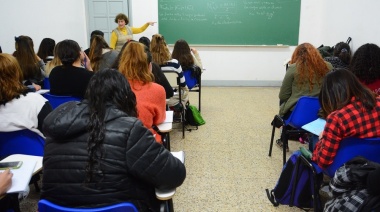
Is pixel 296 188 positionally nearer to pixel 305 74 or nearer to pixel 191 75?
pixel 305 74

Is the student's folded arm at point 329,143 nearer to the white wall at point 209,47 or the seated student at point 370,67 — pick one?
the seated student at point 370,67

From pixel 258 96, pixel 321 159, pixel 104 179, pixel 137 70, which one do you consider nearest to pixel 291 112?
pixel 321 159

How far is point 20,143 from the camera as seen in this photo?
1918 millimetres

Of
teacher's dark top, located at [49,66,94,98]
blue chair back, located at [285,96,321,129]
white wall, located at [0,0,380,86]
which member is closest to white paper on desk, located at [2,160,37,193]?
teacher's dark top, located at [49,66,94,98]

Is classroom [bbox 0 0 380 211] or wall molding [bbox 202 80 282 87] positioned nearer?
classroom [bbox 0 0 380 211]

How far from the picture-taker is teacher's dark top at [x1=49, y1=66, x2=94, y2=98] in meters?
2.79

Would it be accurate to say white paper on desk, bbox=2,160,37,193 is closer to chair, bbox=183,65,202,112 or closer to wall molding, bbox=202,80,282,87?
chair, bbox=183,65,202,112

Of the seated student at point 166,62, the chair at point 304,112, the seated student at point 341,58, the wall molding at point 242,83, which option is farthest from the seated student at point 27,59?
the wall molding at point 242,83

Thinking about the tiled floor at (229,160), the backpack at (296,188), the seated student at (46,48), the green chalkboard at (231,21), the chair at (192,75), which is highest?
the green chalkboard at (231,21)

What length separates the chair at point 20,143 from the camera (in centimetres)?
190

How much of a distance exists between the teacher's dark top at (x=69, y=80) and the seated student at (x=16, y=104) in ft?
2.65

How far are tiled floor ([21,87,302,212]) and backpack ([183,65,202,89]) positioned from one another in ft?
1.78

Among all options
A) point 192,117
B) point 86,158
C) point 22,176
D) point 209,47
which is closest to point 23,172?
point 22,176

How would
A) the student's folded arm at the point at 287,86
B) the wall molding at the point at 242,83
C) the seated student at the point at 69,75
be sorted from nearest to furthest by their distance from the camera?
1. the seated student at the point at 69,75
2. the student's folded arm at the point at 287,86
3. the wall molding at the point at 242,83
